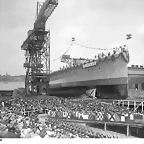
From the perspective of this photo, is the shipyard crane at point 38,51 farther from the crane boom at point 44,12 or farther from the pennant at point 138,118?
the pennant at point 138,118

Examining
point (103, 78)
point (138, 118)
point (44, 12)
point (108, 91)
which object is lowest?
point (138, 118)

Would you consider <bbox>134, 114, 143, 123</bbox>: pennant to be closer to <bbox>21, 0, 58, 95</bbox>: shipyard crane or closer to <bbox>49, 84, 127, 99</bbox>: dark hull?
<bbox>49, 84, 127, 99</bbox>: dark hull

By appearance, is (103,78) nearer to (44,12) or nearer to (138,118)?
(44,12)

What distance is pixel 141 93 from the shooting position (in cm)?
2289

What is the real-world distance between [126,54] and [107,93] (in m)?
4.13

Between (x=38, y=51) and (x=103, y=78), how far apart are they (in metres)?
13.6

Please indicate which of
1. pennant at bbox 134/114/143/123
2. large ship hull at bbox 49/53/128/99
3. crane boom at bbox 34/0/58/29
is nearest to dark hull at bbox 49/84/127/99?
large ship hull at bbox 49/53/128/99

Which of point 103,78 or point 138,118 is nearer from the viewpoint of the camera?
point 138,118

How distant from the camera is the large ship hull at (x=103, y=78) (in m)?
21.7

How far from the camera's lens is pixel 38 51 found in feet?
113

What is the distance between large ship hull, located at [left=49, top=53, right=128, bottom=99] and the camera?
2169cm

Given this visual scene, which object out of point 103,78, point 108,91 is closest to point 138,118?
point 108,91

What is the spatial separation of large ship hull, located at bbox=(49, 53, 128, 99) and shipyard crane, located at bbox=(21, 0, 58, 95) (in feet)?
12.1
